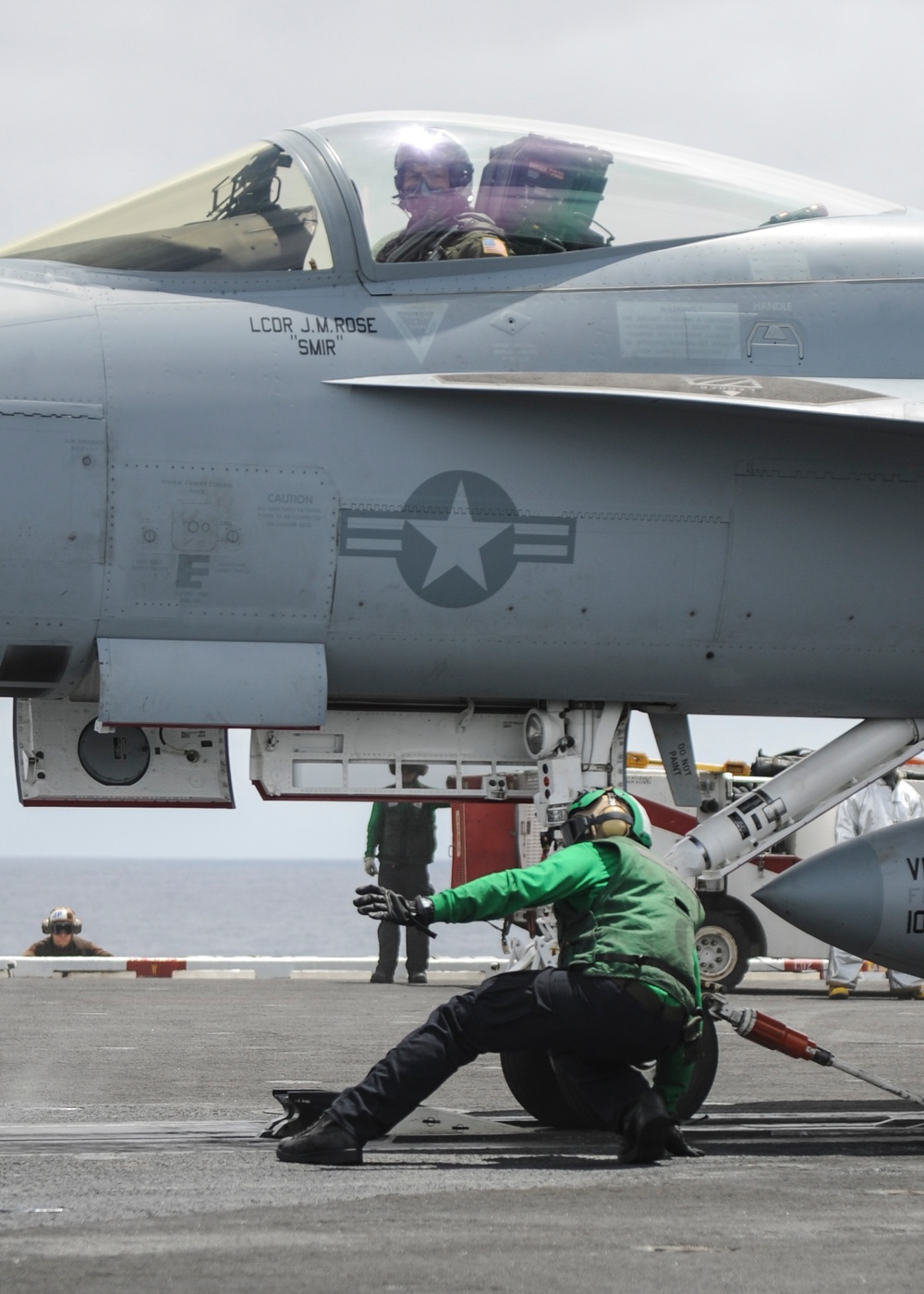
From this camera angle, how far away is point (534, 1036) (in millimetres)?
6426

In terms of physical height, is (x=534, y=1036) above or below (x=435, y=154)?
below

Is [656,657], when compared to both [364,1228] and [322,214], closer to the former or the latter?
[322,214]

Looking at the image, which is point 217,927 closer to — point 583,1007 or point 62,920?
point 62,920

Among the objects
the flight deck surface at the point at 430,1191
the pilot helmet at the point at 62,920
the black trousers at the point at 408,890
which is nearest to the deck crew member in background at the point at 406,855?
the black trousers at the point at 408,890

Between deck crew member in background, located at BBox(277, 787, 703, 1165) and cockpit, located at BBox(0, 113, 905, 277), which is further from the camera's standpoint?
cockpit, located at BBox(0, 113, 905, 277)

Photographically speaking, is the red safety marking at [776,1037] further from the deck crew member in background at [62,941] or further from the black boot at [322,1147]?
the deck crew member in background at [62,941]

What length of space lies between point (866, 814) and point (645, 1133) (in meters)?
9.15

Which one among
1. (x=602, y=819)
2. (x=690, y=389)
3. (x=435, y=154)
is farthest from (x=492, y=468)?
(x=602, y=819)

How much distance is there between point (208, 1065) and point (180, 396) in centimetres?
418

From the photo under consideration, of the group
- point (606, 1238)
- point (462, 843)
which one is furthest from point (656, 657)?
point (462, 843)

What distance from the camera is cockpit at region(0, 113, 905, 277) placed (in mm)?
7395

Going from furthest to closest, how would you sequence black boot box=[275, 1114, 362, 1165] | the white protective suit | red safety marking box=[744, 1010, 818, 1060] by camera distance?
the white protective suit
red safety marking box=[744, 1010, 818, 1060]
black boot box=[275, 1114, 362, 1165]

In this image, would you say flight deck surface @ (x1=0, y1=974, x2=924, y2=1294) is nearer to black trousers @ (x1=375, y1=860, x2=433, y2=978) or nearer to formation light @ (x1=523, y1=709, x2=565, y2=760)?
formation light @ (x1=523, y1=709, x2=565, y2=760)

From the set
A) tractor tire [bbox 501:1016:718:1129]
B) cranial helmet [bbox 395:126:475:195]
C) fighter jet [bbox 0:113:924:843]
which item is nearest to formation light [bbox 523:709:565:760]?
fighter jet [bbox 0:113:924:843]
